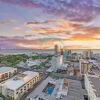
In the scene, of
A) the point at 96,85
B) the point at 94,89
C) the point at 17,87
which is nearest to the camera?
the point at 94,89

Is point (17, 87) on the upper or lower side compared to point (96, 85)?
lower

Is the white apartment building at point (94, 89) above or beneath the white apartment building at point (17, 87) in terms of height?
above

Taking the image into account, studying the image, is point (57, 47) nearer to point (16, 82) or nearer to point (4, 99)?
point (16, 82)

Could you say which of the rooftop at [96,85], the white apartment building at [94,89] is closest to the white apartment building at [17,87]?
the white apartment building at [94,89]

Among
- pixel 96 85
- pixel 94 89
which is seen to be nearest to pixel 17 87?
pixel 94 89

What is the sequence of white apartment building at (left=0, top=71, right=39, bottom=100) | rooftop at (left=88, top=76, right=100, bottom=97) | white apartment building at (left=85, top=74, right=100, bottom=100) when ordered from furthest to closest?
1. white apartment building at (left=0, top=71, right=39, bottom=100)
2. rooftop at (left=88, top=76, right=100, bottom=97)
3. white apartment building at (left=85, top=74, right=100, bottom=100)

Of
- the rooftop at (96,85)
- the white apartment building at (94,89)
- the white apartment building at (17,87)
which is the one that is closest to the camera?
the white apartment building at (94,89)

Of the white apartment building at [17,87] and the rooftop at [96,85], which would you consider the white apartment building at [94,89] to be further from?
the white apartment building at [17,87]

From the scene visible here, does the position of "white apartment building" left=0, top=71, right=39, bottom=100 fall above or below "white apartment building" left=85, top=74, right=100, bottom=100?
below

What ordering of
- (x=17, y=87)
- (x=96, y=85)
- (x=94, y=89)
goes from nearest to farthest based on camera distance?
(x=94, y=89), (x=96, y=85), (x=17, y=87)

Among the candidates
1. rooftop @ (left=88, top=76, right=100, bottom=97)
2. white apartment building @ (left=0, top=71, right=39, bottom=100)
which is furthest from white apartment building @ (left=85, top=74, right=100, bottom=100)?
white apartment building @ (left=0, top=71, right=39, bottom=100)

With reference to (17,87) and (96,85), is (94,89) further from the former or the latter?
(17,87)

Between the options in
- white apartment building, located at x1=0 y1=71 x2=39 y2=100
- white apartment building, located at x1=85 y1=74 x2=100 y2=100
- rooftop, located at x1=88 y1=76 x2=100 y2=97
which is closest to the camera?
white apartment building, located at x1=85 y1=74 x2=100 y2=100

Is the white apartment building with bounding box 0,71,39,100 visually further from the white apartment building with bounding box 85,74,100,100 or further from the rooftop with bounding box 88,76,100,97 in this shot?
the rooftop with bounding box 88,76,100,97
